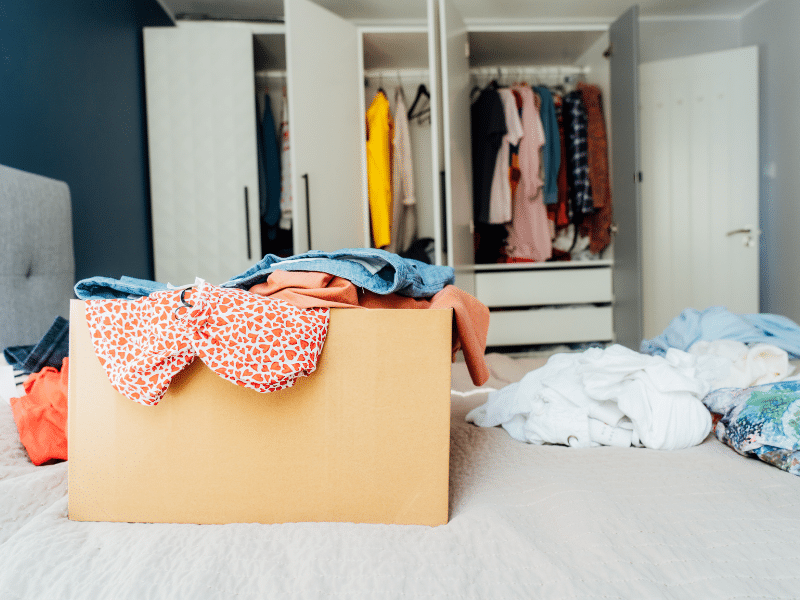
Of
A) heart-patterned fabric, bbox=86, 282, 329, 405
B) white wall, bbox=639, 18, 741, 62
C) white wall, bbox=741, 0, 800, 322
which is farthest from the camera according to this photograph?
white wall, bbox=639, 18, 741, 62

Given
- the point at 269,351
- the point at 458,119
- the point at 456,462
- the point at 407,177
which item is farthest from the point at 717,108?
the point at 269,351

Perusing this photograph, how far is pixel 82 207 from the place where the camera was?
1.93 metres

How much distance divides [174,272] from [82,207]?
66 centimetres

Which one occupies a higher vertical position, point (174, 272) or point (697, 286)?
point (174, 272)

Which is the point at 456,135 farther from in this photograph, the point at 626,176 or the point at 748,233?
the point at 748,233

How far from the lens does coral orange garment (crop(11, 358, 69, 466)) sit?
87 cm

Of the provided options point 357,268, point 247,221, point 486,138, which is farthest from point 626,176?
point 357,268

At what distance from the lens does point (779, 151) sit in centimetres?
282

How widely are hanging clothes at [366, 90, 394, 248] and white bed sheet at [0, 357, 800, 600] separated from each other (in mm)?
2063

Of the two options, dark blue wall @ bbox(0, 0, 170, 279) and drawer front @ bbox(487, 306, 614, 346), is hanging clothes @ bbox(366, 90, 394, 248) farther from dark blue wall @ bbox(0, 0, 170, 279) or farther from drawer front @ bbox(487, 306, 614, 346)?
dark blue wall @ bbox(0, 0, 170, 279)

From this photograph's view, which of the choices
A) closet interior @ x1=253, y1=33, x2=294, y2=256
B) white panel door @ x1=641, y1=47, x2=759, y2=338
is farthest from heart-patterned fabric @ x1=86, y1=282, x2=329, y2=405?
white panel door @ x1=641, y1=47, x2=759, y2=338

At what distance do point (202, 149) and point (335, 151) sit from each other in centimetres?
67

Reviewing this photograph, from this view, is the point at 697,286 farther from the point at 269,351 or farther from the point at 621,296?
the point at 269,351

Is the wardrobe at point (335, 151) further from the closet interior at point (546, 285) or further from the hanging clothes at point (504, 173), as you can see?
the hanging clothes at point (504, 173)
